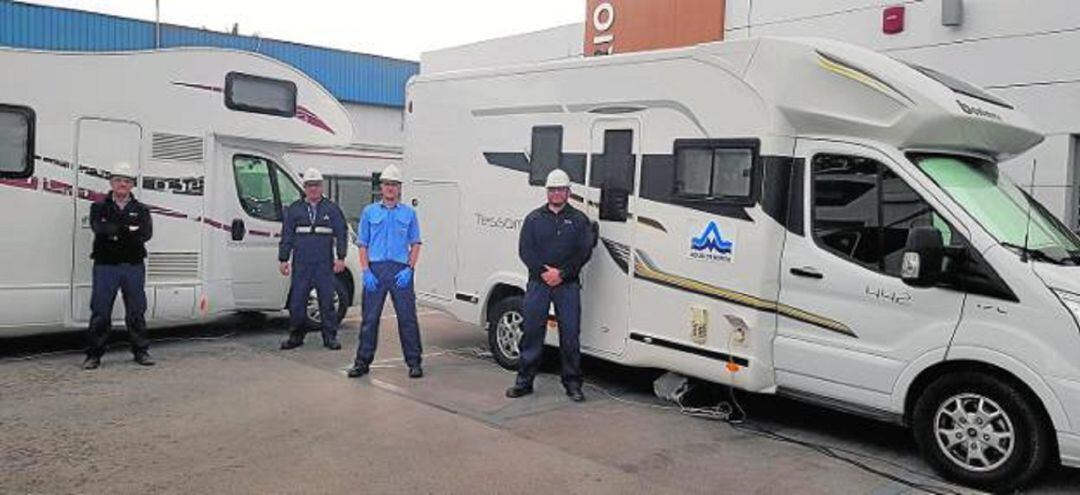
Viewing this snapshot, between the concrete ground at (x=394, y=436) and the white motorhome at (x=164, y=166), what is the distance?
A: 87cm

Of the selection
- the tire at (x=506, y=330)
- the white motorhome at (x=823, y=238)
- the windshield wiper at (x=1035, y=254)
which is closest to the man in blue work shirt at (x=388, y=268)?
the tire at (x=506, y=330)

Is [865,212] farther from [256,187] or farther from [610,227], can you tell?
[256,187]

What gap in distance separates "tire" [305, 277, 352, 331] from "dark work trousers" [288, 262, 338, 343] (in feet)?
0.90

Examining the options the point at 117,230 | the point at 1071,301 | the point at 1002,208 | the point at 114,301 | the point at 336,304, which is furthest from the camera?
the point at 336,304

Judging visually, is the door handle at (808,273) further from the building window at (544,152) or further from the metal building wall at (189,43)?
the metal building wall at (189,43)

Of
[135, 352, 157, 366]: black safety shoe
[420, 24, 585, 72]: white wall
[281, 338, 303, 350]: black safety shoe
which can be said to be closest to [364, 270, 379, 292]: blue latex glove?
[281, 338, 303, 350]: black safety shoe

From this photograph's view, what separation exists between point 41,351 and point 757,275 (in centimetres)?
689

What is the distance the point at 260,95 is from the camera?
9898 mm

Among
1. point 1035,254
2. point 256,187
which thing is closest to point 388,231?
point 256,187

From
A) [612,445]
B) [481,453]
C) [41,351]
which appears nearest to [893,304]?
[612,445]

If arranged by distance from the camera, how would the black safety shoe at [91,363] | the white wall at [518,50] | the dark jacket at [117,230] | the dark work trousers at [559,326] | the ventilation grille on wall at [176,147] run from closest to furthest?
the dark work trousers at [559,326] < the dark jacket at [117,230] < the black safety shoe at [91,363] < the ventilation grille on wall at [176,147] < the white wall at [518,50]

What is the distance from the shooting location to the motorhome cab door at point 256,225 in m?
9.84

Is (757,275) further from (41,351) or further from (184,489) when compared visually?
(41,351)

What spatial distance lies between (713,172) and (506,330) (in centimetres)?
267
